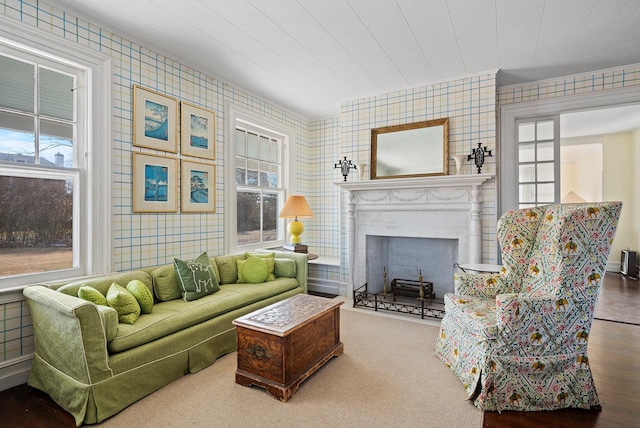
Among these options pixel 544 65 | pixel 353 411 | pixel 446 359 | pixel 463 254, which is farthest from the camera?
pixel 463 254

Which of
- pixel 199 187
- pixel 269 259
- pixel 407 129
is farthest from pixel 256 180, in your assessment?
pixel 407 129

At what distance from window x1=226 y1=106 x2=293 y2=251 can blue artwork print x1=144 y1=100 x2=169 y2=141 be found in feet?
2.75

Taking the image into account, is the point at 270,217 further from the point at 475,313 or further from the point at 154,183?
the point at 475,313

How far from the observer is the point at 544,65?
3328 millimetres

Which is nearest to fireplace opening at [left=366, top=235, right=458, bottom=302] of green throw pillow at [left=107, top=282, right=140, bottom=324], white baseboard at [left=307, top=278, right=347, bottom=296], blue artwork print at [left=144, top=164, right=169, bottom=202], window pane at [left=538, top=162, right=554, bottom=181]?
white baseboard at [left=307, top=278, right=347, bottom=296]

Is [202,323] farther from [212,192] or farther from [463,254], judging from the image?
[463,254]

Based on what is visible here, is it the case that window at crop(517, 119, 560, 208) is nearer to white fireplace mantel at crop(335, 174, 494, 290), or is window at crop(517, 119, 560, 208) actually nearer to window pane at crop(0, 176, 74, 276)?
white fireplace mantel at crop(335, 174, 494, 290)

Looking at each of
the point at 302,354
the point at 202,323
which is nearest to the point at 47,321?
the point at 202,323

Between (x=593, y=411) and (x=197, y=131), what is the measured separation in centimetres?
384

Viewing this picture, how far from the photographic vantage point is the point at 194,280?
2789mm

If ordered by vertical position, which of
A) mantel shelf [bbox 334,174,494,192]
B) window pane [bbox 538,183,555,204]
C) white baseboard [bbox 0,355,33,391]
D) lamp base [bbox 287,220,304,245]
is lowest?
white baseboard [bbox 0,355,33,391]

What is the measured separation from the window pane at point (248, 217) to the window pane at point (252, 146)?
0.52m

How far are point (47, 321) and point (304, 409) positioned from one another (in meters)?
1.64

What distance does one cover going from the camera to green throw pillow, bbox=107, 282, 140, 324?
7.00 feet
